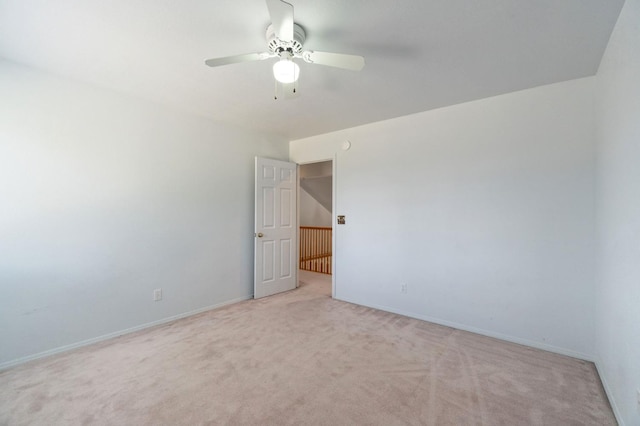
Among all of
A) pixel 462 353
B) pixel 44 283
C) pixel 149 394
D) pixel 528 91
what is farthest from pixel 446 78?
pixel 44 283

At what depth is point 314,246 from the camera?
267 inches

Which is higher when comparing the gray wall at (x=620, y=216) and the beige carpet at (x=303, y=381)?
the gray wall at (x=620, y=216)

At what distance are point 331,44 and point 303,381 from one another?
2459mm

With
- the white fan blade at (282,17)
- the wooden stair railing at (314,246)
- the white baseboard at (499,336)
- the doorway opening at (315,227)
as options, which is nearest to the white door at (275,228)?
the doorway opening at (315,227)

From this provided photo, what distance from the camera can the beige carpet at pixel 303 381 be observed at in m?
1.75

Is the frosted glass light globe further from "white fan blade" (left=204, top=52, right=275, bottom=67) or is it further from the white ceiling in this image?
the white ceiling

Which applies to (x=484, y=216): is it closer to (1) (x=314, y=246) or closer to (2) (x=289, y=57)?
(2) (x=289, y=57)

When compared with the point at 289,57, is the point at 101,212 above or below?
below

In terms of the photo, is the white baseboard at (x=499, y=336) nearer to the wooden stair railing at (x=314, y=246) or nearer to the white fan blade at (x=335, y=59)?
the white fan blade at (x=335, y=59)

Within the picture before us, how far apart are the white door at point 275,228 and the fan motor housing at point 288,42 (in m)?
2.34

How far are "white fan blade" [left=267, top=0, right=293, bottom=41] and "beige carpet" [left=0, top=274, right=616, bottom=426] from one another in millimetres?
2266

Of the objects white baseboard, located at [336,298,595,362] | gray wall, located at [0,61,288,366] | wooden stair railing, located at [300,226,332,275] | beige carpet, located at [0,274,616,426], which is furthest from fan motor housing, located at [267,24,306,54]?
wooden stair railing, located at [300,226,332,275]

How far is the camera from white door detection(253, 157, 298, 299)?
4.12 metres

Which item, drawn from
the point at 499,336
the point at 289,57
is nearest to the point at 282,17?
the point at 289,57
